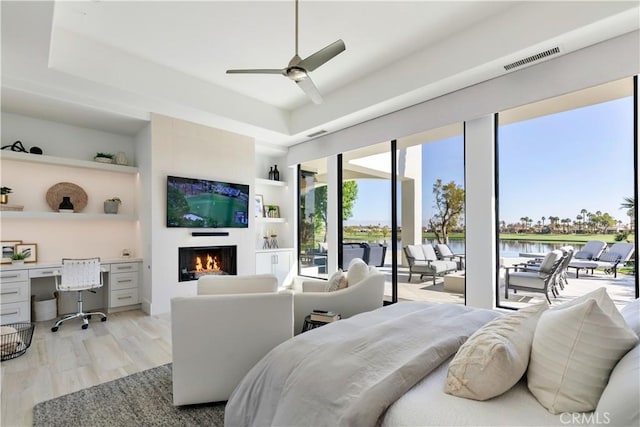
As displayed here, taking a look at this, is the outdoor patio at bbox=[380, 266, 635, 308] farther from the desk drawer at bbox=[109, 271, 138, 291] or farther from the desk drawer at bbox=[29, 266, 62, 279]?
the desk drawer at bbox=[29, 266, 62, 279]

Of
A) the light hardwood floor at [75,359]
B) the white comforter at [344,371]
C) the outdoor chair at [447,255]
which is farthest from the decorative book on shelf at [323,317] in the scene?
the outdoor chair at [447,255]

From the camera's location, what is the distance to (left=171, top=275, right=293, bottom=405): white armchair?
6.99ft

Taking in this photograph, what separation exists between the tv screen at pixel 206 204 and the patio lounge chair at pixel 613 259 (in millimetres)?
4868

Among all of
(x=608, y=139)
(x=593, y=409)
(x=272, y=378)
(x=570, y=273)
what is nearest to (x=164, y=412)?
(x=272, y=378)

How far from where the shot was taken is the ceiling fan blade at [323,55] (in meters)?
2.45

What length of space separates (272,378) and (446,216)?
3623 millimetres

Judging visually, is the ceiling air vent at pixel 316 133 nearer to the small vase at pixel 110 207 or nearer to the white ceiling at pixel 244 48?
the white ceiling at pixel 244 48

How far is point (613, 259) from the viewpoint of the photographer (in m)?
3.27

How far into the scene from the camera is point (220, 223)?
5.41m

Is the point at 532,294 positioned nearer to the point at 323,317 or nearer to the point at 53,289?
the point at 323,317

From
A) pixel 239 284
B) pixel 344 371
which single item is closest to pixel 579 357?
pixel 344 371

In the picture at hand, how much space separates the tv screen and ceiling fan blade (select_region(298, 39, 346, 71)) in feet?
10.3

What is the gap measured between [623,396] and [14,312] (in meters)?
5.49

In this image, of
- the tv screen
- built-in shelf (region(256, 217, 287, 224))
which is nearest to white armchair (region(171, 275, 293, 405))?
the tv screen
